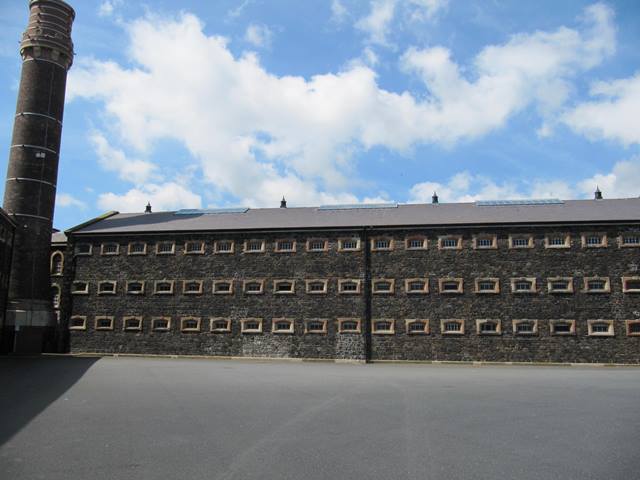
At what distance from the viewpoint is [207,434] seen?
10508 millimetres

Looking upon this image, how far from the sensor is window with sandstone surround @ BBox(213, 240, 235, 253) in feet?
112

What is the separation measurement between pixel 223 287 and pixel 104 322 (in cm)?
819

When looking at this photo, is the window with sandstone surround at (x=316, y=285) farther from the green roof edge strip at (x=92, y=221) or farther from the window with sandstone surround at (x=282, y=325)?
the green roof edge strip at (x=92, y=221)

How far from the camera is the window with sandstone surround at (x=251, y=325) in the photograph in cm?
3253

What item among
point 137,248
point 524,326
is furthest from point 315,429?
point 137,248

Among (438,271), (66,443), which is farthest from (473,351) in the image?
(66,443)

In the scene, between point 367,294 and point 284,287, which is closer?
point 367,294

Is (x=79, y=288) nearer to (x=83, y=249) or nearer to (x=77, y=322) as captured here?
(x=77, y=322)

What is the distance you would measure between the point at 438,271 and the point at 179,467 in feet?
81.5

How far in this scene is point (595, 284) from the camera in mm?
29750

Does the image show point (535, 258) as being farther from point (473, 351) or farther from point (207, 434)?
point (207, 434)

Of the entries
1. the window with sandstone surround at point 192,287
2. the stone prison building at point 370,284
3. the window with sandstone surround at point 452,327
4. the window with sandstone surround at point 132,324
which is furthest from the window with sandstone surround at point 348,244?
the window with sandstone surround at point 132,324

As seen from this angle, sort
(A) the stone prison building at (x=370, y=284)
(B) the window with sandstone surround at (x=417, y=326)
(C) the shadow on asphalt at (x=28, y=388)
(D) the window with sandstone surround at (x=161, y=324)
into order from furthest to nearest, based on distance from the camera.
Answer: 1. (D) the window with sandstone surround at (x=161, y=324)
2. (B) the window with sandstone surround at (x=417, y=326)
3. (A) the stone prison building at (x=370, y=284)
4. (C) the shadow on asphalt at (x=28, y=388)

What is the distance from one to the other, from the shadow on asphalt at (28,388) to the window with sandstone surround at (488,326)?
20223 mm
